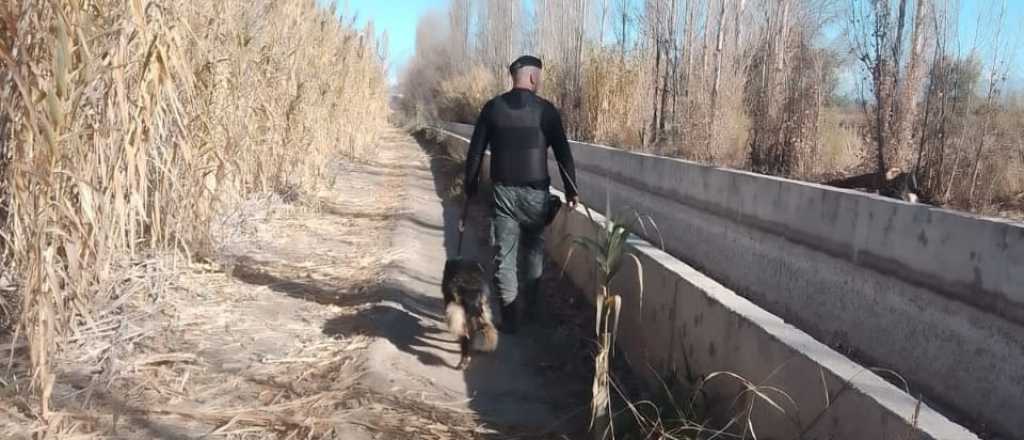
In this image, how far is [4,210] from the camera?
3.92 metres

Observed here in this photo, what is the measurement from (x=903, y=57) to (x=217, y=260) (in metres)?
6.34

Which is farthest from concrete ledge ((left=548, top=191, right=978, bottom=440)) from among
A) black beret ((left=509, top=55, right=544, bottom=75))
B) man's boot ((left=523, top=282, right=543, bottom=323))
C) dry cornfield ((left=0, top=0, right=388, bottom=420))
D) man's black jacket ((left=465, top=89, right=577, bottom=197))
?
Result: dry cornfield ((left=0, top=0, right=388, bottom=420))

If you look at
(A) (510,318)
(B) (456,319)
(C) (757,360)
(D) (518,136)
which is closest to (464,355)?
(B) (456,319)

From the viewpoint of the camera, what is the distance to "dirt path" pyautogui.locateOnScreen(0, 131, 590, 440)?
12.3ft

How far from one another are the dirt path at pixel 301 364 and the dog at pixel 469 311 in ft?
0.56

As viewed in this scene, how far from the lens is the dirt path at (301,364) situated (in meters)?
3.74

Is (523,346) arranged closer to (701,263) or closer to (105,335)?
(105,335)

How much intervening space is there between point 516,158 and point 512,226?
437 mm

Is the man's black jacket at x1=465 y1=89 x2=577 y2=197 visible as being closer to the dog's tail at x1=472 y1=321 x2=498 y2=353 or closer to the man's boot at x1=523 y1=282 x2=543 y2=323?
the man's boot at x1=523 y1=282 x2=543 y2=323

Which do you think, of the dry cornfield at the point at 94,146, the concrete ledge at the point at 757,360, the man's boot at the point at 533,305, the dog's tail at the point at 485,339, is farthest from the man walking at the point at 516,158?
the dry cornfield at the point at 94,146

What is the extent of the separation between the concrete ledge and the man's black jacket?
0.82m

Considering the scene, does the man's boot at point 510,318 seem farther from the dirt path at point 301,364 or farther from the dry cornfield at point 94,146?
the dry cornfield at point 94,146

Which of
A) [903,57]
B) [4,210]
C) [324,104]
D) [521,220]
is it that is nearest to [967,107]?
[903,57]

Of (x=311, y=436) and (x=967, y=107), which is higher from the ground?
(x=967, y=107)
